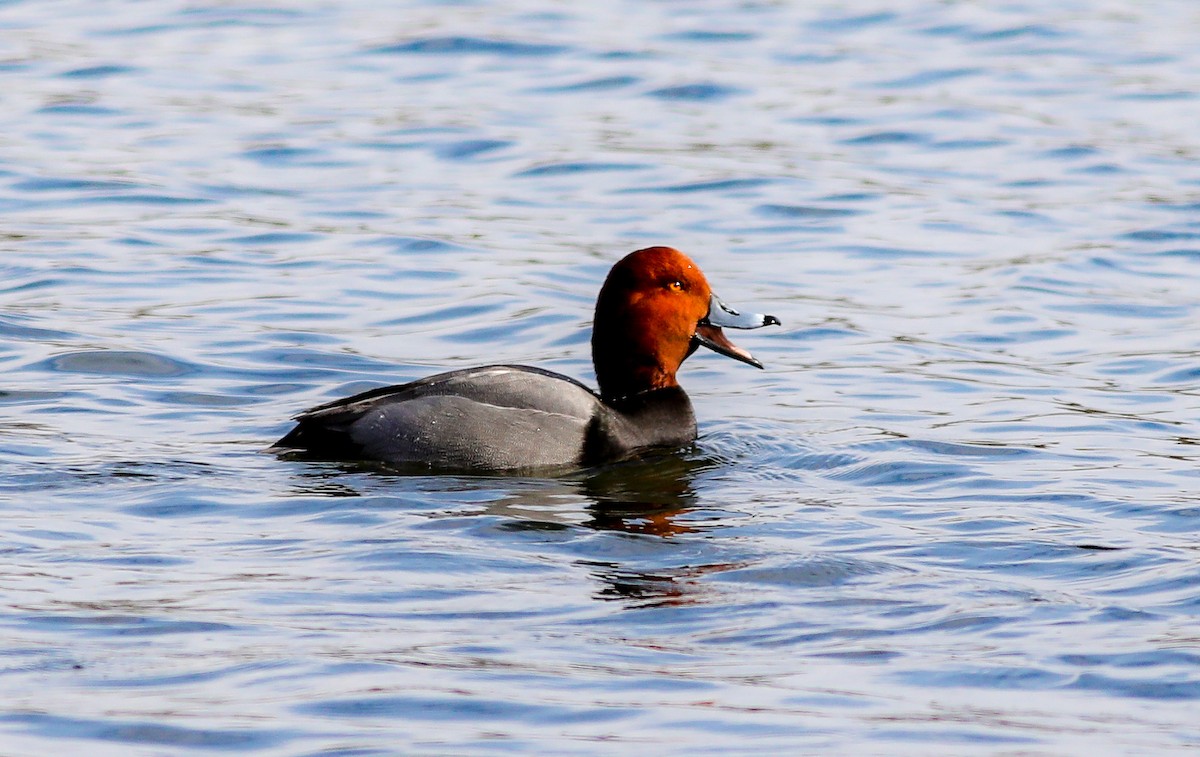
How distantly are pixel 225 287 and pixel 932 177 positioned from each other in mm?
5326

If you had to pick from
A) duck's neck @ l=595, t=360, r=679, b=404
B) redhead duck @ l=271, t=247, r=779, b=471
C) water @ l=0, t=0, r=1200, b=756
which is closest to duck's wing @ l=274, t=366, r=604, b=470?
redhead duck @ l=271, t=247, r=779, b=471

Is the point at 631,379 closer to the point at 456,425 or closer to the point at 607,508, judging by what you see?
the point at 456,425

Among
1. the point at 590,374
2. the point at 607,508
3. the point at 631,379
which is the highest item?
the point at 631,379

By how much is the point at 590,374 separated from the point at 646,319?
4.58 ft

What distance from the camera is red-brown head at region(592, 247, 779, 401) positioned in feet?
27.5

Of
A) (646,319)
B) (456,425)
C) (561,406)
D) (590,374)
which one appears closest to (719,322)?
(646,319)

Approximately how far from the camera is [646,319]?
27.6 feet

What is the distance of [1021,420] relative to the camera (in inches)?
344

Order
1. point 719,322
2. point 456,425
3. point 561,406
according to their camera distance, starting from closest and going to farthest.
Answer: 1. point 456,425
2. point 561,406
3. point 719,322

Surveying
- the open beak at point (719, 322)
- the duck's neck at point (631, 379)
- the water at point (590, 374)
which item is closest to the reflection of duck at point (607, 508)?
the water at point (590, 374)

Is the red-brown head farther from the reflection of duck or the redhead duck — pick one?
the reflection of duck

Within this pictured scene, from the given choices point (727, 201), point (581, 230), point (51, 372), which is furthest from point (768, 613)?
point (727, 201)

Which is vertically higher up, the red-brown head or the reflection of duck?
the red-brown head

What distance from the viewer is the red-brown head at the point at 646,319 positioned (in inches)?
329
